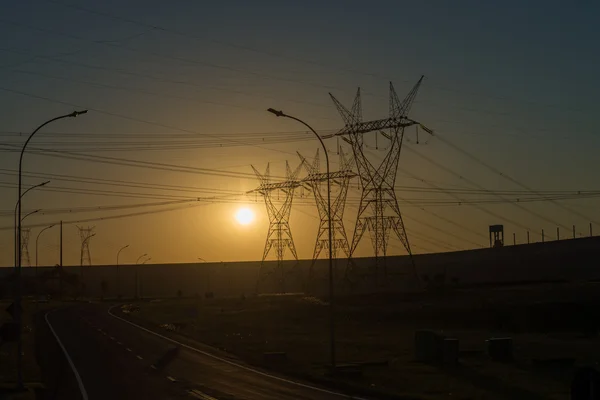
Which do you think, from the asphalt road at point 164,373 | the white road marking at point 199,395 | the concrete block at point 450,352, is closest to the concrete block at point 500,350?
the concrete block at point 450,352

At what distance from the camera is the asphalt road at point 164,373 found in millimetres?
29891

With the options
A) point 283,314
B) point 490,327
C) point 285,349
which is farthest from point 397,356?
point 283,314

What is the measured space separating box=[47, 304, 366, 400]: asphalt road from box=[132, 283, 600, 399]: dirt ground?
280 cm

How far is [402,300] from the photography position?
10000 cm

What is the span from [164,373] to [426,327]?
131ft

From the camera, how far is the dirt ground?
34.6 m

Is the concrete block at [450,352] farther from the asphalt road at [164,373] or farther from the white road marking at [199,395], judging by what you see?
the white road marking at [199,395]

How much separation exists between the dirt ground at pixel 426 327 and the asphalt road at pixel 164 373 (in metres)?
2.80

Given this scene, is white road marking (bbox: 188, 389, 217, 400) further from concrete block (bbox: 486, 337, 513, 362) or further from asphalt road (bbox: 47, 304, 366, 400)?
concrete block (bbox: 486, 337, 513, 362)

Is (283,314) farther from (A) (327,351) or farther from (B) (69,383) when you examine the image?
(B) (69,383)

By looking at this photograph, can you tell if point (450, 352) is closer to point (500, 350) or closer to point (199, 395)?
point (500, 350)

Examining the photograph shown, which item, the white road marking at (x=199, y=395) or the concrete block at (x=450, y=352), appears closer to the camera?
the white road marking at (x=199, y=395)

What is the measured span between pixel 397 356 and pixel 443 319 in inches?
1258

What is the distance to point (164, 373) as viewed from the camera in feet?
124
